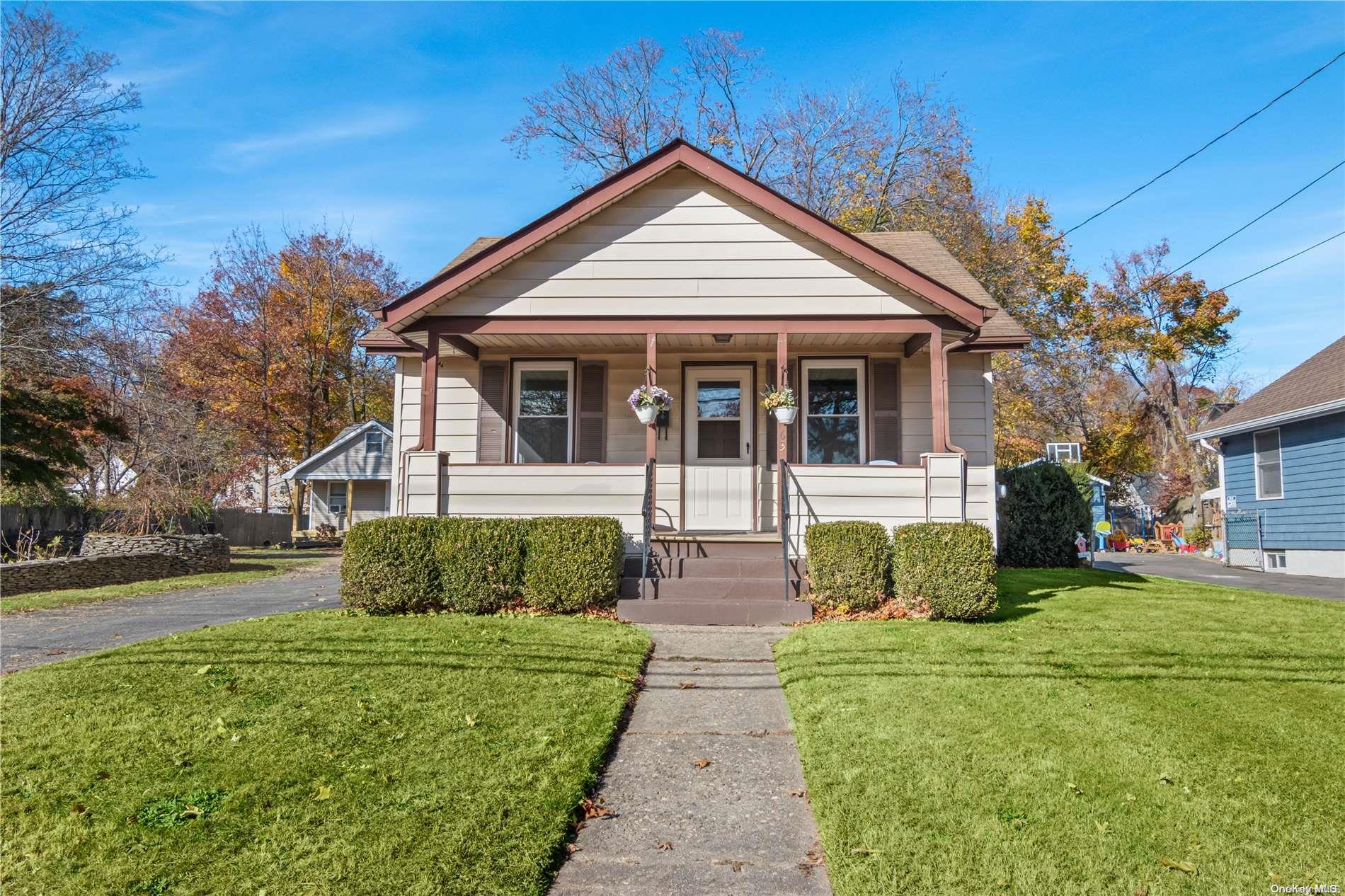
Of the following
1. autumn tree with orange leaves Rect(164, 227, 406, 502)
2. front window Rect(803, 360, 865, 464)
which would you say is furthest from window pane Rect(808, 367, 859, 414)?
autumn tree with orange leaves Rect(164, 227, 406, 502)

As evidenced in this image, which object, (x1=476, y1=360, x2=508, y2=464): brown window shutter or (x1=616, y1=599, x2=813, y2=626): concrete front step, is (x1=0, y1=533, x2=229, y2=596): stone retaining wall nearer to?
(x1=476, y1=360, x2=508, y2=464): brown window shutter

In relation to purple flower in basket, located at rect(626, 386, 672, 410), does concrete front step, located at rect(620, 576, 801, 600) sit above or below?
below

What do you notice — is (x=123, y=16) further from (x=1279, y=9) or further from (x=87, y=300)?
(x=1279, y=9)

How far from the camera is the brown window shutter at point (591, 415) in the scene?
11.4 meters

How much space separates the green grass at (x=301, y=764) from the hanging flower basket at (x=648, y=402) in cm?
357

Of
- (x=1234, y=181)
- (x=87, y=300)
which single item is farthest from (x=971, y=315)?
(x=87, y=300)

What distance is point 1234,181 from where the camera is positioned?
15969 mm

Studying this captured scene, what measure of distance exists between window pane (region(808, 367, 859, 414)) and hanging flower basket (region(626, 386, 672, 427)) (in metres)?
2.73

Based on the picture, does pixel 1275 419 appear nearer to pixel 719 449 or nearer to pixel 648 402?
pixel 719 449

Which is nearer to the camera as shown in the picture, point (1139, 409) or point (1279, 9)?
point (1279, 9)

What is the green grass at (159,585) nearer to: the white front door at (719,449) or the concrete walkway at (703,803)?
the white front door at (719,449)

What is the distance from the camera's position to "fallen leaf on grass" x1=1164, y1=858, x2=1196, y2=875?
10.3 feet

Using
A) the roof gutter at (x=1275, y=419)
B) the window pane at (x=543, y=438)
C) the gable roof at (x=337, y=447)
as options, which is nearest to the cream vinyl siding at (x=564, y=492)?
the window pane at (x=543, y=438)

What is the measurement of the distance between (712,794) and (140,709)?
131 inches
